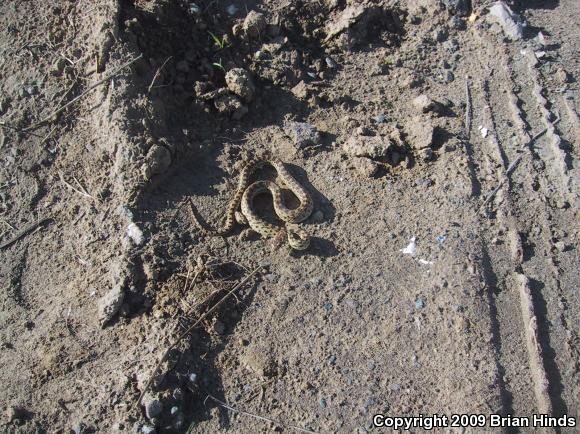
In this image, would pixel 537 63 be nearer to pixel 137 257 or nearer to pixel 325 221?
pixel 325 221

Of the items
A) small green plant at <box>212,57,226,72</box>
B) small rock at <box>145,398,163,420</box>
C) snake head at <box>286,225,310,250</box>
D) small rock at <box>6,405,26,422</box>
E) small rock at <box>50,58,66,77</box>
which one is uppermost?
small rock at <box>50,58,66,77</box>

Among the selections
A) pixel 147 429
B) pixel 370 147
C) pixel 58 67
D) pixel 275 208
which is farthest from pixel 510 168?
pixel 58 67

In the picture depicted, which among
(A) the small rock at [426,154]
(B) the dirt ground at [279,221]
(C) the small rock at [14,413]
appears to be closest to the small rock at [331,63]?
(B) the dirt ground at [279,221]

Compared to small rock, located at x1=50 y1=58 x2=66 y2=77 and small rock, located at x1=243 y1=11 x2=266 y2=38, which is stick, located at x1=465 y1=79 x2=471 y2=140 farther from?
small rock, located at x1=50 y1=58 x2=66 y2=77

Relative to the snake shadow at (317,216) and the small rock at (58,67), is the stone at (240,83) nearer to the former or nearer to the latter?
the snake shadow at (317,216)

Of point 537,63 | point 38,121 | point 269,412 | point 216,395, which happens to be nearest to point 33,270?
point 38,121

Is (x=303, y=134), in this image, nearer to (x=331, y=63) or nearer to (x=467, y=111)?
(x=331, y=63)

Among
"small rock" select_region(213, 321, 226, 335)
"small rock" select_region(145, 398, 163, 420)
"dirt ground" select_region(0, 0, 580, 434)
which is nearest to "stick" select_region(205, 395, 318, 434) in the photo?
"dirt ground" select_region(0, 0, 580, 434)
